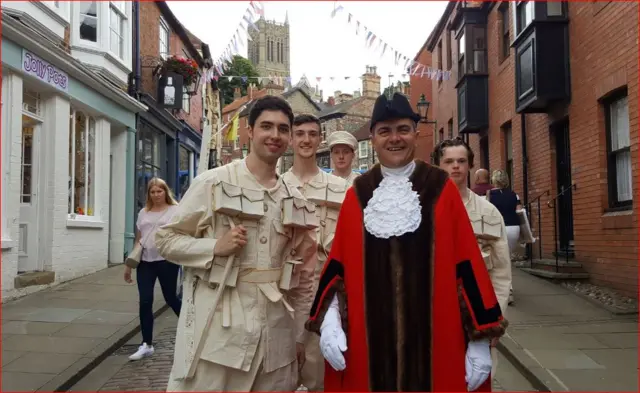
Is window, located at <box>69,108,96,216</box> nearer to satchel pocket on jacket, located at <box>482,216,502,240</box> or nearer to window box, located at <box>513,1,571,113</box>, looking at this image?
window box, located at <box>513,1,571,113</box>

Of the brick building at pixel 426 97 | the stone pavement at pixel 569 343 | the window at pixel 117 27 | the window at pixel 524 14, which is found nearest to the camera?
the stone pavement at pixel 569 343

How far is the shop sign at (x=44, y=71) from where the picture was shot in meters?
9.10

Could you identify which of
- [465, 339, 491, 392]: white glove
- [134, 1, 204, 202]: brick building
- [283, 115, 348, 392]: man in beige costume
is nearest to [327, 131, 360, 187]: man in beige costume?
[283, 115, 348, 392]: man in beige costume

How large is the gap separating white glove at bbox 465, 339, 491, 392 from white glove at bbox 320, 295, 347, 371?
55 cm

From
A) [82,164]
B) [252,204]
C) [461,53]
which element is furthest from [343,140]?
[461,53]

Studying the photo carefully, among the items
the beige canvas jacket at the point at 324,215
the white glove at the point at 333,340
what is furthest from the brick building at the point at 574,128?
the white glove at the point at 333,340

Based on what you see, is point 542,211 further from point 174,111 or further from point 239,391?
point 174,111

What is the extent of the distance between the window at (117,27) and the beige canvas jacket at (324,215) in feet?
33.1

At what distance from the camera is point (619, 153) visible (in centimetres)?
895

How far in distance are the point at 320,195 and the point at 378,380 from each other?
1893 millimetres

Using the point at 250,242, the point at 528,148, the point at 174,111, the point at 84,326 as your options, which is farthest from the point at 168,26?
the point at 250,242

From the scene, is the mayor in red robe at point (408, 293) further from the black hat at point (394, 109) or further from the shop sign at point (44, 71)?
the shop sign at point (44, 71)

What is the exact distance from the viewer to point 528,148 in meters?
12.6

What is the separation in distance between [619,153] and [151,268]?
717cm
